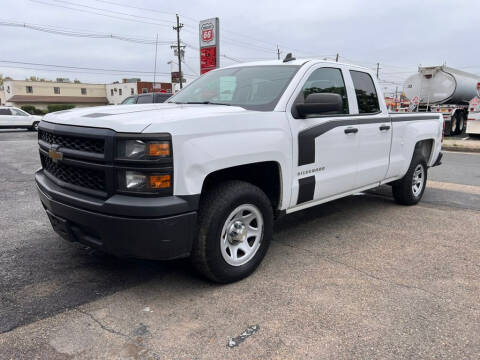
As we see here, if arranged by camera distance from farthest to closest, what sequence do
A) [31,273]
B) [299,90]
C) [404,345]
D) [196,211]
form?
[299,90] < [31,273] < [196,211] < [404,345]

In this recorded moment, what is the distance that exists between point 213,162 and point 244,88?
4.52 feet

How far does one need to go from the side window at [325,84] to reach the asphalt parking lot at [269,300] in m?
1.58

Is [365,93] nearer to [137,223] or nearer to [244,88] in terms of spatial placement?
[244,88]

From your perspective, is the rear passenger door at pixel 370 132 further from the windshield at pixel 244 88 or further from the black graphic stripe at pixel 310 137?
the windshield at pixel 244 88

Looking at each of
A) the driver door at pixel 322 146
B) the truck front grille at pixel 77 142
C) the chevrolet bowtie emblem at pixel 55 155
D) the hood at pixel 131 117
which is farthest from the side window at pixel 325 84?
the chevrolet bowtie emblem at pixel 55 155

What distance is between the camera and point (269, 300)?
3076mm

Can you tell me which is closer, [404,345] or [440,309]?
[404,345]

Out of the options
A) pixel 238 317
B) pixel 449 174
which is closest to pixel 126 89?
pixel 449 174

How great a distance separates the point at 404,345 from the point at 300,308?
744 mm

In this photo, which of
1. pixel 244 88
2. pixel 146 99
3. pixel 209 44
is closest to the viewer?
pixel 244 88

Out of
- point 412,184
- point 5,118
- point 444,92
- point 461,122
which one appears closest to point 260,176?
point 412,184

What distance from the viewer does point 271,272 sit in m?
3.58

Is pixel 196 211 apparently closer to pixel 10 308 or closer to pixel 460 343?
pixel 10 308

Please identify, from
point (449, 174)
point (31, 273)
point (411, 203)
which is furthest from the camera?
point (449, 174)
